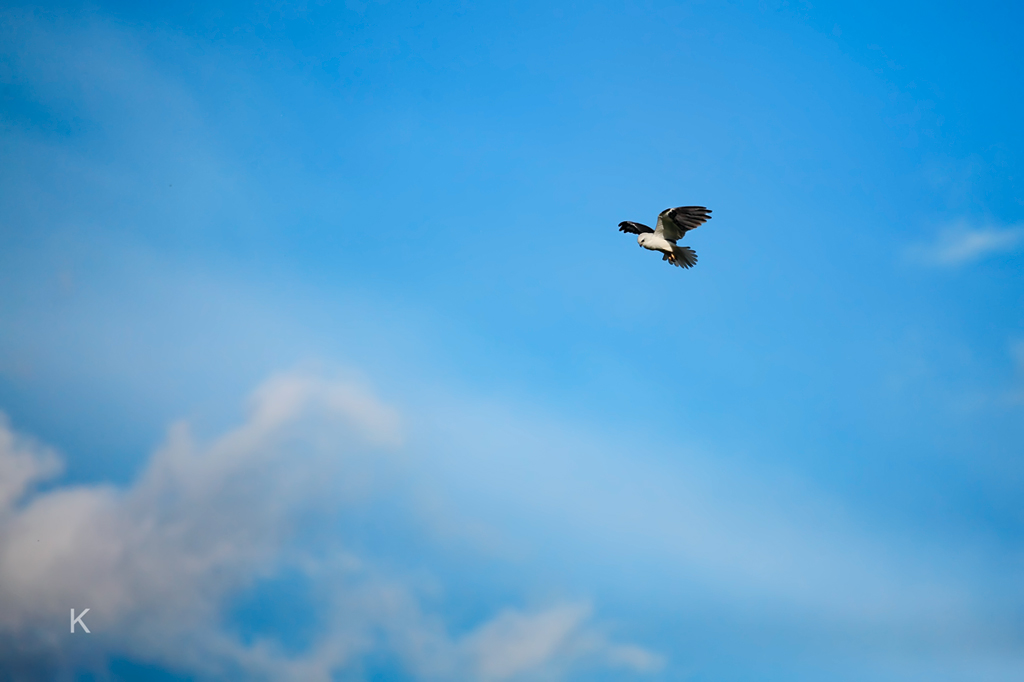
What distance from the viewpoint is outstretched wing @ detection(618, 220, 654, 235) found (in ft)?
133

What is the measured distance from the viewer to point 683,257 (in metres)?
40.3

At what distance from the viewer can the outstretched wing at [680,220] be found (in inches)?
1500

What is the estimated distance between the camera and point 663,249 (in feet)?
132

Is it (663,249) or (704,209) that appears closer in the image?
(704,209)

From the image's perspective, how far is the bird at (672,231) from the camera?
125 feet

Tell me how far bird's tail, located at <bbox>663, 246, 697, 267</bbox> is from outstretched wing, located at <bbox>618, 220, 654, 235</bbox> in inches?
66.3

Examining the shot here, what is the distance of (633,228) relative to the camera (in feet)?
134

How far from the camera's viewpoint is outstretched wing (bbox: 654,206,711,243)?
125 ft

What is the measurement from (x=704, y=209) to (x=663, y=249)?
330cm

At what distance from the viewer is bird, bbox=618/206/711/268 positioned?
1506 inches

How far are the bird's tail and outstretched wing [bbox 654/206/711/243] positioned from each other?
0.67 metres

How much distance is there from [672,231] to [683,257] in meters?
1.65

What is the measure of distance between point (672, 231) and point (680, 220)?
94cm

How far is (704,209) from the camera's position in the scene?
3791 centimetres
